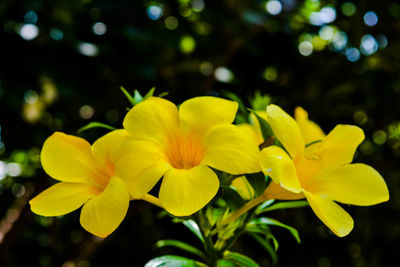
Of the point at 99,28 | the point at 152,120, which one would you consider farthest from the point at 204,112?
the point at 99,28

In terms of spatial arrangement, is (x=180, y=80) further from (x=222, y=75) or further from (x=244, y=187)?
(x=244, y=187)

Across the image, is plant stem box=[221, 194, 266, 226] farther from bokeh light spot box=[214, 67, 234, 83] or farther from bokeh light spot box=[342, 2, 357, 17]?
bokeh light spot box=[342, 2, 357, 17]

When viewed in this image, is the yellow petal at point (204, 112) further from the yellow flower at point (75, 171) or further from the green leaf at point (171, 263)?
the green leaf at point (171, 263)

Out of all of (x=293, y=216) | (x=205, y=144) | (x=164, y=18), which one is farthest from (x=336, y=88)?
(x=205, y=144)

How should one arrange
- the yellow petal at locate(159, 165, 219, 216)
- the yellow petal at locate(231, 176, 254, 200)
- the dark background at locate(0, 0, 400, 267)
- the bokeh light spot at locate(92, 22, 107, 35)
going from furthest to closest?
the bokeh light spot at locate(92, 22, 107, 35) → the dark background at locate(0, 0, 400, 267) → the yellow petal at locate(231, 176, 254, 200) → the yellow petal at locate(159, 165, 219, 216)

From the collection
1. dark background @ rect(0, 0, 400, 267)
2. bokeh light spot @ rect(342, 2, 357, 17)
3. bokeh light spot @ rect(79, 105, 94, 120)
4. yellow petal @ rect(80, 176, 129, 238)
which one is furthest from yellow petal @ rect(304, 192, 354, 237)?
bokeh light spot @ rect(342, 2, 357, 17)
